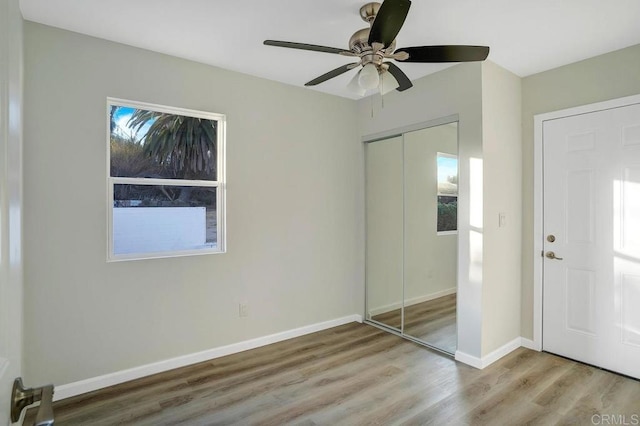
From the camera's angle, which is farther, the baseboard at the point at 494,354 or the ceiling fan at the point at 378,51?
the baseboard at the point at 494,354

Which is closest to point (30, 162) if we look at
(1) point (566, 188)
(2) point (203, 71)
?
(2) point (203, 71)

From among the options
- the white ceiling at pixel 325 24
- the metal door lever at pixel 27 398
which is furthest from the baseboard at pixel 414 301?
the metal door lever at pixel 27 398

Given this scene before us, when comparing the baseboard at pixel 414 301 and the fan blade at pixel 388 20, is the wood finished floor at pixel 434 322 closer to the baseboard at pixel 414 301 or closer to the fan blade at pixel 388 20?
the baseboard at pixel 414 301

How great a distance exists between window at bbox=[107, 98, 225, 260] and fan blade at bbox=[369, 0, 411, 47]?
6.04 feet

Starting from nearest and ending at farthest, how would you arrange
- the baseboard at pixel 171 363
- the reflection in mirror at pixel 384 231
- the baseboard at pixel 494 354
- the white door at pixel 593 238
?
the baseboard at pixel 171 363 → the white door at pixel 593 238 → the baseboard at pixel 494 354 → the reflection in mirror at pixel 384 231

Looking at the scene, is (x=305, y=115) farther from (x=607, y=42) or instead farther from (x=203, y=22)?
(x=607, y=42)

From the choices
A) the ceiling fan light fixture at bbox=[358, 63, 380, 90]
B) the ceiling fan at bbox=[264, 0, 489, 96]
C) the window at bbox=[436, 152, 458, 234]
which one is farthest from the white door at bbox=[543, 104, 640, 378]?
the ceiling fan light fixture at bbox=[358, 63, 380, 90]

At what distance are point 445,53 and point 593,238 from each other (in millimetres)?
2170

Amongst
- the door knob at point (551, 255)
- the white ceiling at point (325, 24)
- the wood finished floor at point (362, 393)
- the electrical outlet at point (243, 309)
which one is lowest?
the wood finished floor at point (362, 393)

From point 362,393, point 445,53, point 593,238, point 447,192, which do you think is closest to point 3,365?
point 445,53

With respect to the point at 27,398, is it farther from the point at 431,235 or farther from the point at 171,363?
the point at 431,235

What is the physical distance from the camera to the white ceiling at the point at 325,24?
86.1 inches

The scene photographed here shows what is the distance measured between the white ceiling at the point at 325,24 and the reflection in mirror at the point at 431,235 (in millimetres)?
872

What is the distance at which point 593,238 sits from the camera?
291 centimetres
